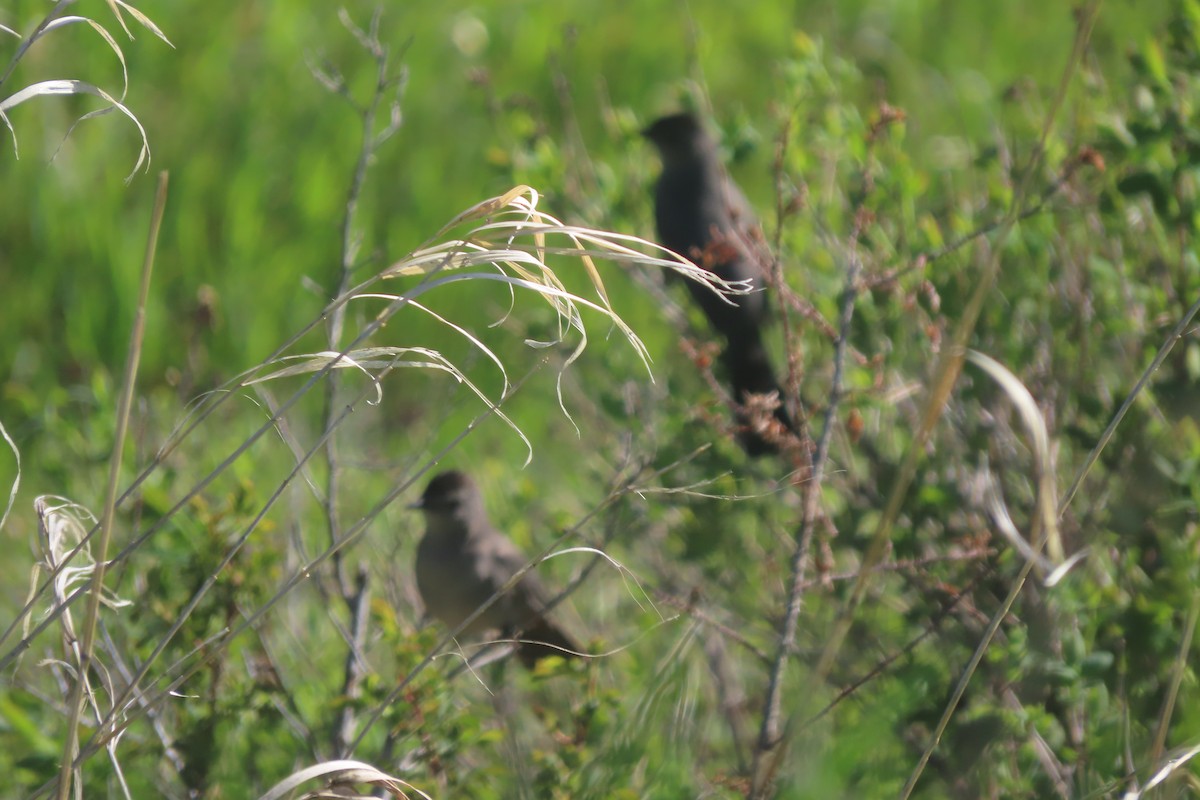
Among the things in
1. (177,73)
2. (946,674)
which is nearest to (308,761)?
(946,674)

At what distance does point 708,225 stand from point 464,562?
1.42 metres

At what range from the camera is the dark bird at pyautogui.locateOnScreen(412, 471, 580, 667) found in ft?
11.0

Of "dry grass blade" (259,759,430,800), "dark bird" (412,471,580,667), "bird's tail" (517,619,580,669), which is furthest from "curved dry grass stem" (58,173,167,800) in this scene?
"dark bird" (412,471,580,667)

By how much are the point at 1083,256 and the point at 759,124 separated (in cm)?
361

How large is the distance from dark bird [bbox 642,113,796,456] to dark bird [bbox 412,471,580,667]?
72 centimetres

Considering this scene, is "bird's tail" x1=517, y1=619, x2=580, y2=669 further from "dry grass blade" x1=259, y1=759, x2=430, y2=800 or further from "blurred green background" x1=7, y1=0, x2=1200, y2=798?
"dry grass blade" x1=259, y1=759, x2=430, y2=800

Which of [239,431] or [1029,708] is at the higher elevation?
[1029,708]

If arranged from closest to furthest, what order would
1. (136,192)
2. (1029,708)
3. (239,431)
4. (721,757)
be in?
(1029,708), (721,757), (239,431), (136,192)

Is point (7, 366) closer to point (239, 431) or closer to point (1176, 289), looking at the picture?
point (239, 431)

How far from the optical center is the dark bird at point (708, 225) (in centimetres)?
377

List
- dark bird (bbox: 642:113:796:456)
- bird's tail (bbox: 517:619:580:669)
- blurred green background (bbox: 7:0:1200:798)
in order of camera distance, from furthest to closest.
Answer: dark bird (bbox: 642:113:796:456), bird's tail (bbox: 517:619:580:669), blurred green background (bbox: 7:0:1200:798)

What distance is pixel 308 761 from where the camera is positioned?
2.44m

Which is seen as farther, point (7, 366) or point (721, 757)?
point (7, 366)

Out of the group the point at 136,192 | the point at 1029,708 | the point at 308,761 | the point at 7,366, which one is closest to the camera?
the point at 1029,708
